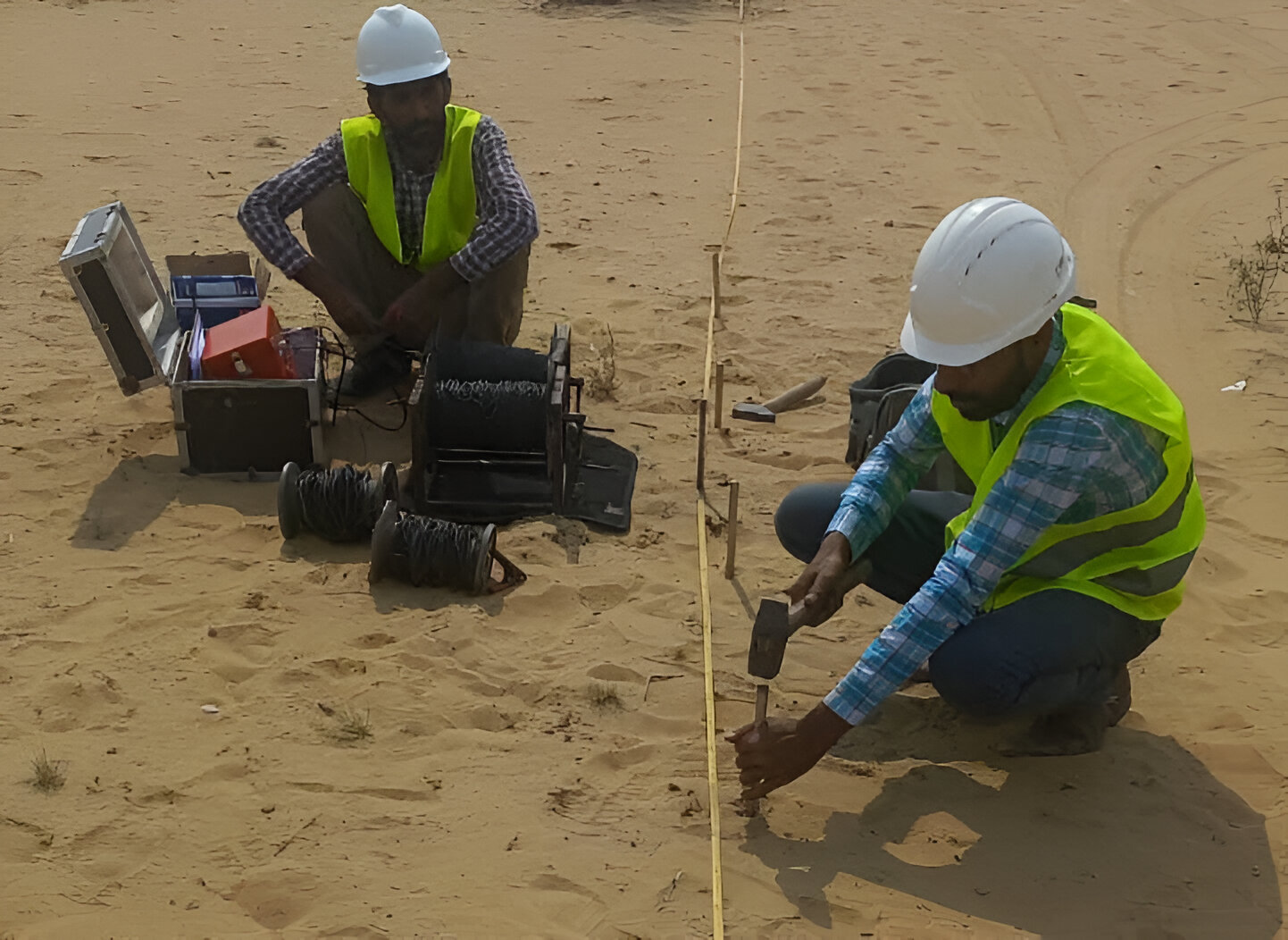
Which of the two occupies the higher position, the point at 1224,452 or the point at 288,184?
the point at 288,184

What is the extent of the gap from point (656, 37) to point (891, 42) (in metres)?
2.29

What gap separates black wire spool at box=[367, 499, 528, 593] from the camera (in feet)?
15.1

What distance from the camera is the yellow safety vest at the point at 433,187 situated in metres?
5.75

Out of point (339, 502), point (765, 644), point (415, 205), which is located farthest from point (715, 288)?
point (765, 644)

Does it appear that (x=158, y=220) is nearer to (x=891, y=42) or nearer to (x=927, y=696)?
(x=927, y=696)

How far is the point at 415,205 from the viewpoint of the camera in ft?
19.3

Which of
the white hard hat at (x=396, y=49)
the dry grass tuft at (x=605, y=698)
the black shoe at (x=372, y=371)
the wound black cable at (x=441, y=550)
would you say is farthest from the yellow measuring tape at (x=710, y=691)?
the white hard hat at (x=396, y=49)

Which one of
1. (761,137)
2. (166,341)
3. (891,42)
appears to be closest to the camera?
(166,341)

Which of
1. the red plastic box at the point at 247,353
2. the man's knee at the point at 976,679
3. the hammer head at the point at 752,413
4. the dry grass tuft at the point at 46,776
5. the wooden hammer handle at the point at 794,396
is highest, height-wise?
the red plastic box at the point at 247,353

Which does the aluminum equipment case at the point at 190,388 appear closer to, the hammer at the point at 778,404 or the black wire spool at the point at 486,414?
the black wire spool at the point at 486,414

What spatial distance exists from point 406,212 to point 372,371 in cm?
74

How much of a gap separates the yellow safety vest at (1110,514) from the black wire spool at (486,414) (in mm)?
1775

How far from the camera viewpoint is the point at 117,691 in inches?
162

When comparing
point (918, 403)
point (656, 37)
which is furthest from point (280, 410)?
point (656, 37)
